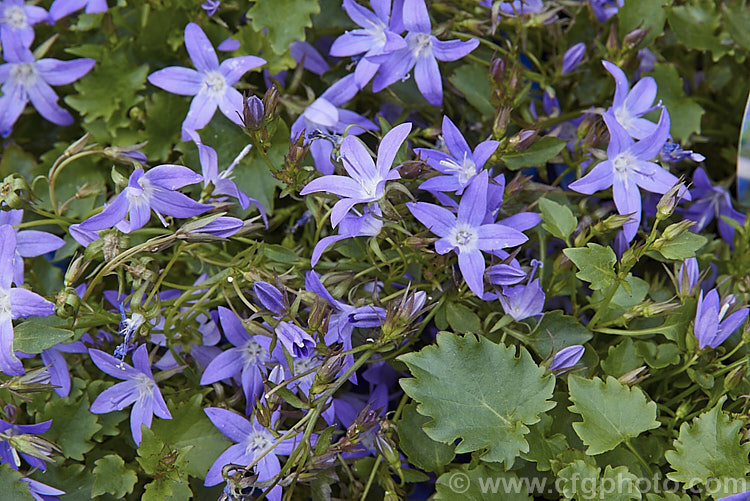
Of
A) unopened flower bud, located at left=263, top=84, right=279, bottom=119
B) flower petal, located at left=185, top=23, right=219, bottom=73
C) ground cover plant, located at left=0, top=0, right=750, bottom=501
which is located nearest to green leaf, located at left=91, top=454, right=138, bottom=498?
ground cover plant, located at left=0, top=0, right=750, bottom=501

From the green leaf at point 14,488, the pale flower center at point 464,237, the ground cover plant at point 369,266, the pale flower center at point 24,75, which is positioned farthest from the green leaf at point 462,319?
the pale flower center at point 24,75

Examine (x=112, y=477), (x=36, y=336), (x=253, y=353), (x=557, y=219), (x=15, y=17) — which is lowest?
(x=112, y=477)

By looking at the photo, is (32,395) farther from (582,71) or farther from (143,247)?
(582,71)

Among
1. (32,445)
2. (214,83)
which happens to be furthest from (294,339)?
(214,83)

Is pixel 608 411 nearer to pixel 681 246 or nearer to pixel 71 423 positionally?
pixel 681 246

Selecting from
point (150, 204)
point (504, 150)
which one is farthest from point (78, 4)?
point (504, 150)

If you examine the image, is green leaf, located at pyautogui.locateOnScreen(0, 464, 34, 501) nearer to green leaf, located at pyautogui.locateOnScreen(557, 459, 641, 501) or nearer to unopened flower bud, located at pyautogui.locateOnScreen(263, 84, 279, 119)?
unopened flower bud, located at pyautogui.locateOnScreen(263, 84, 279, 119)
